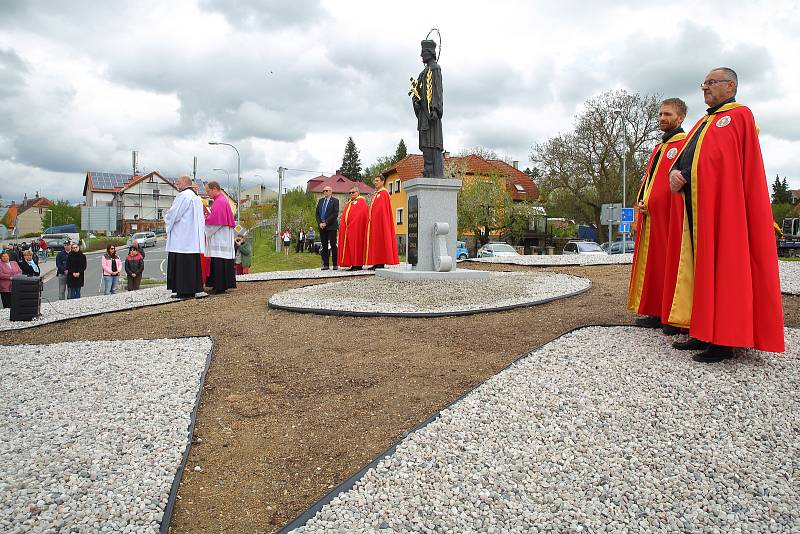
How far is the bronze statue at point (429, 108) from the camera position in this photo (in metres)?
10.8

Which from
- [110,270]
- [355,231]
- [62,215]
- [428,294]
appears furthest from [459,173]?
[62,215]

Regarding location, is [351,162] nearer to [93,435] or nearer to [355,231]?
[355,231]

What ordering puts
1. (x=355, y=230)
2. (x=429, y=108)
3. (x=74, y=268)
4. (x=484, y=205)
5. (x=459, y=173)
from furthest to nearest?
(x=459, y=173) < (x=484, y=205) < (x=74, y=268) < (x=355, y=230) < (x=429, y=108)

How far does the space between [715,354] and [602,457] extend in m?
1.99

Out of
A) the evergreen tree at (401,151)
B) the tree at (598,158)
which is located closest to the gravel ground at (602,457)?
the tree at (598,158)

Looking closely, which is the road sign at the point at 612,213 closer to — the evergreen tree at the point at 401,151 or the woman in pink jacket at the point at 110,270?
the woman in pink jacket at the point at 110,270

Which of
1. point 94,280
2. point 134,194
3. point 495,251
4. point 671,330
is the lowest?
point 94,280

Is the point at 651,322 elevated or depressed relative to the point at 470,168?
depressed

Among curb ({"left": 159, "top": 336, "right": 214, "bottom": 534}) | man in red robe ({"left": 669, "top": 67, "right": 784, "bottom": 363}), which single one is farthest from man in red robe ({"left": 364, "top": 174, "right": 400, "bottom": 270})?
man in red robe ({"left": 669, "top": 67, "right": 784, "bottom": 363})

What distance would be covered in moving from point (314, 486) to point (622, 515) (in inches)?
63.7

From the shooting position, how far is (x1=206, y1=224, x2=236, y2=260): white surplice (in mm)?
10008

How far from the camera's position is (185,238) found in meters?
9.48

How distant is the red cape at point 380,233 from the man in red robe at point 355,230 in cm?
29

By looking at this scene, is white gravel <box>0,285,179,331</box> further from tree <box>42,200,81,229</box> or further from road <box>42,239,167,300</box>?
tree <box>42,200,81,229</box>
